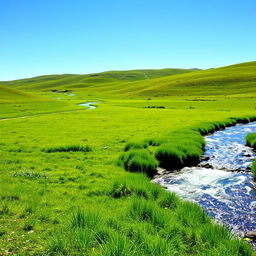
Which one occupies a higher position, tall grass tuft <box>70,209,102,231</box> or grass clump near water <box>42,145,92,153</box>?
tall grass tuft <box>70,209,102,231</box>

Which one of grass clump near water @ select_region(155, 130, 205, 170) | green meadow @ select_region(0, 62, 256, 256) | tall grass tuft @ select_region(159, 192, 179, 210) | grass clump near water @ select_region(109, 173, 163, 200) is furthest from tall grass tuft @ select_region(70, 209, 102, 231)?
grass clump near water @ select_region(155, 130, 205, 170)

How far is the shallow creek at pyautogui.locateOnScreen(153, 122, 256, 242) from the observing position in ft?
29.8

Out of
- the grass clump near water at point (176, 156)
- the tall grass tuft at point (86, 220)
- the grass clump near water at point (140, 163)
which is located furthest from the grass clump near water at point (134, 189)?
the grass clump near water at point (176, 156)

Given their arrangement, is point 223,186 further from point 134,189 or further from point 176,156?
point 134,189

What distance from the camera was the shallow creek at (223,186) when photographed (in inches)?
357

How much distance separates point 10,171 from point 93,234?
887 cm

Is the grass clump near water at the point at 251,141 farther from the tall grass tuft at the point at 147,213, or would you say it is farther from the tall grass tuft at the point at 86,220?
the tall grass tuft at the point at 86,220

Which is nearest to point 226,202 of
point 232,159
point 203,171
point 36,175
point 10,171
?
point 203,171

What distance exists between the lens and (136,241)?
20.1ft

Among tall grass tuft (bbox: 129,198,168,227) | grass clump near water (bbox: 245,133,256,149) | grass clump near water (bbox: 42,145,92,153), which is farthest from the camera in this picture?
grass clump near water (bbox: 245,133,256,149)

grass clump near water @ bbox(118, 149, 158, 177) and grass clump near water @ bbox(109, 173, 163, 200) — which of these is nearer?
grass clump near water @ bbox(109, 173, 163, 200)

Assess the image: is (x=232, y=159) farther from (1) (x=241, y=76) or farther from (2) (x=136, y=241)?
(1) (x=241, y=76)

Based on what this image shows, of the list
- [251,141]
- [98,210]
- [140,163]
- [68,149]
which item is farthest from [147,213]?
[251,141]

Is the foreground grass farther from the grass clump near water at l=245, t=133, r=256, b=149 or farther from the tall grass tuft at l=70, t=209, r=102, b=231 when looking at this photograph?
the grass clump near water at l=245, t=133, r=256, b=149
